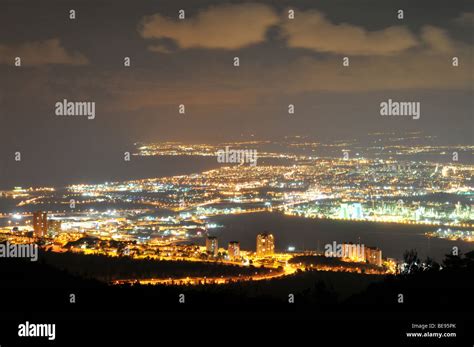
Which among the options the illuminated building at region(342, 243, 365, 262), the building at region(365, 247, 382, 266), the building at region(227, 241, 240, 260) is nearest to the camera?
the building at region(365, 247, 382, 266)

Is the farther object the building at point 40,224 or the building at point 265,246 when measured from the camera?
the building at point 40,224

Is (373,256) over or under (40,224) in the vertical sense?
under

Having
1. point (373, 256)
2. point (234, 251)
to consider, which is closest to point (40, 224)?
point (234, 251)

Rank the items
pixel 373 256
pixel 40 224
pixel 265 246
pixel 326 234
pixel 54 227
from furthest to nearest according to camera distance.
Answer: pixel 326 234 → pixel 54 227 → pixel 40 224 → pixel 265 246 → pixel 373 256

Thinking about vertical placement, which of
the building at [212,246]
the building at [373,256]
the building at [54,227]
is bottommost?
the building at [373,256]

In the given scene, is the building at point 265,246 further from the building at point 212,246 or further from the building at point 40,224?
the building at point 40,224

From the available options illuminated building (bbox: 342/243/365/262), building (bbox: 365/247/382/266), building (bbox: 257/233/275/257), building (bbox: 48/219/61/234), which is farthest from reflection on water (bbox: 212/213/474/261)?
building (bbox: 48/219/61/234)

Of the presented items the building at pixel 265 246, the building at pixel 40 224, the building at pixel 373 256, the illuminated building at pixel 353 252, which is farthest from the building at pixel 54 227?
the building at pixel 373 256

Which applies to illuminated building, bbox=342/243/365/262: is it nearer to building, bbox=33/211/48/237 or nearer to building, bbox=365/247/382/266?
building, bbox=365/247/382/266

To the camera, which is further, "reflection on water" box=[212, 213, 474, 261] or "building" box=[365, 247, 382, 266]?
"reflection on water" box=[212, 213, 474, 261]

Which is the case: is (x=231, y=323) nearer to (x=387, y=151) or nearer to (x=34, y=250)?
(x=34, y=250)

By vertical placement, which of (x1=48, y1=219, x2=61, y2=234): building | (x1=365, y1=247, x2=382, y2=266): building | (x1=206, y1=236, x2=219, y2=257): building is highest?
(x1=48, y1=219, x2=61, y2=234): building

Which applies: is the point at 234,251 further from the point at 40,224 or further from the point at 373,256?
the point at 40,224
